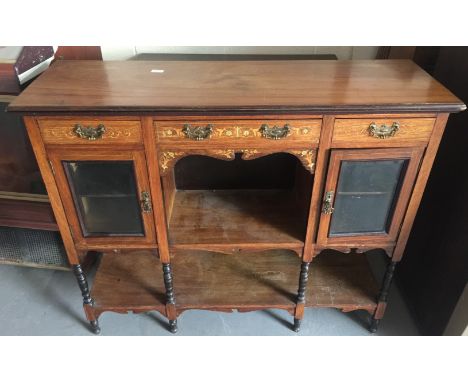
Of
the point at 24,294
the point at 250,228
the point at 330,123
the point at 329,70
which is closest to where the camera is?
the point at 330,123

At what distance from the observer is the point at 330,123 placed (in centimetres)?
100

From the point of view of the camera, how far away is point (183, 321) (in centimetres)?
153

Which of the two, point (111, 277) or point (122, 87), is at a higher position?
point (122, 87)

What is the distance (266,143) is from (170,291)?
2.17 feet

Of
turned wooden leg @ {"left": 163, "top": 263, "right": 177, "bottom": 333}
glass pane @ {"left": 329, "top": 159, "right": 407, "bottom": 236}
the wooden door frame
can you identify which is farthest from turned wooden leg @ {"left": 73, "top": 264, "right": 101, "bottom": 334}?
glass pane @ {"left": 329, "top": 159, "right": 407, "bottom": 236}

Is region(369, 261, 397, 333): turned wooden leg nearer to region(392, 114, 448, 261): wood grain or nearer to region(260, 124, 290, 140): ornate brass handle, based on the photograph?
region(392, 114, 448, 261): wood grain

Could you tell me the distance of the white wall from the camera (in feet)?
4.60

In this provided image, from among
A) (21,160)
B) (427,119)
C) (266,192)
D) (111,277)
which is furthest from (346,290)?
(21,160)

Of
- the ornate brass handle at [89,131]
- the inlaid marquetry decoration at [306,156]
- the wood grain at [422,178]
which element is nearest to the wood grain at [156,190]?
the ornate brass handle at [89,131]

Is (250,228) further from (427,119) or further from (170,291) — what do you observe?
(427,119)

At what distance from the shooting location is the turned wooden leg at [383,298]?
1.31 meters

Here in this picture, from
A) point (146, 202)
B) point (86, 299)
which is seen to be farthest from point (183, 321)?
point (146, 202)

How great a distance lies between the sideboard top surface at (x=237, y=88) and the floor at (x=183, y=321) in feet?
2.93

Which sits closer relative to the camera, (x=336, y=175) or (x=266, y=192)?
(x=336, y=175)
